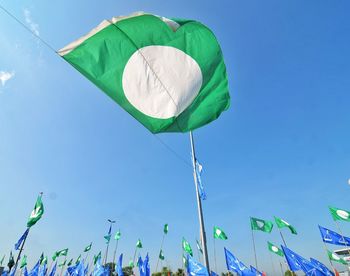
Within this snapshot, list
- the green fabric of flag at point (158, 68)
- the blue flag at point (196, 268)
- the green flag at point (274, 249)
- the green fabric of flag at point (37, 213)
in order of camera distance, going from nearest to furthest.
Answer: the green fabric of flag at point (158, 68)
the blue flag at point (196, 268)
the green fabric of flag at point (37, 213)
the green flag at point (274, 249)

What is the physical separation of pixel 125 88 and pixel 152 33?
1.53m

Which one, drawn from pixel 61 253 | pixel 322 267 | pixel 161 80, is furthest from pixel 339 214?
pixel 61 253

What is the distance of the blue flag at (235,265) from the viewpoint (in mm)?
19891

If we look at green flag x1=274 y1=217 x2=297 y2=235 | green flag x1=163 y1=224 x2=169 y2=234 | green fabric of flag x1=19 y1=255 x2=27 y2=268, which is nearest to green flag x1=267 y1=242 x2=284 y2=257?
green flag x1=274 y1=217 x2=297 y2=235

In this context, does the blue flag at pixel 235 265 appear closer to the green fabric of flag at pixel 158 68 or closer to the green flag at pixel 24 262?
the green fabric of flag at pixel 158 68

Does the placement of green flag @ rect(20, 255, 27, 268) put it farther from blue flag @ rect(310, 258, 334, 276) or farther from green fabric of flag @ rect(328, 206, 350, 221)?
green fabric of flag @ rect(328, 206, 350, 221)

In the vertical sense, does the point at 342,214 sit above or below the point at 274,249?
above

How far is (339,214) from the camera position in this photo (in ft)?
75.8

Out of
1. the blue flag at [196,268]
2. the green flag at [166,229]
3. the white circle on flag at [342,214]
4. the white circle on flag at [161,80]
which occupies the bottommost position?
the blue flag at [196,268]

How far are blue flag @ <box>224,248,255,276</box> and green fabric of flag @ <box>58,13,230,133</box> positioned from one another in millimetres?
18550

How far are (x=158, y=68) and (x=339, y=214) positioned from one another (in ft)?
84.2

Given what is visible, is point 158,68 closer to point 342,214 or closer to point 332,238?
point 342,214

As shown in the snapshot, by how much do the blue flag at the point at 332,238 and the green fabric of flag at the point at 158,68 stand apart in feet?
82.0

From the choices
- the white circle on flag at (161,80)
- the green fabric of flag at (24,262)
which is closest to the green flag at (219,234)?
the white circle on flag at (161,80)
